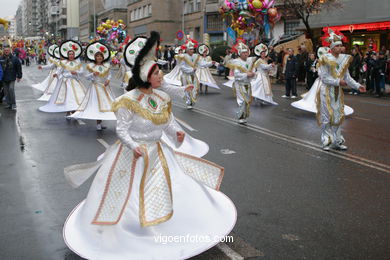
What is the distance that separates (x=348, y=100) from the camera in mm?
16844

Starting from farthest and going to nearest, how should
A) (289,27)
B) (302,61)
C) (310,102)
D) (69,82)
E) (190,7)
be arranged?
(190,7) < (289,27) < (302,61) < (310,102) < (69,82)

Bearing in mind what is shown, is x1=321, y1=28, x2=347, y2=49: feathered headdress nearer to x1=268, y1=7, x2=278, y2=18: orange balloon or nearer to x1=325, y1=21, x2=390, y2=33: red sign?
x1=268, y1=7, x2=278, y2=18: orange balloon

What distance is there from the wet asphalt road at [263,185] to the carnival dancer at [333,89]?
0.36 meters

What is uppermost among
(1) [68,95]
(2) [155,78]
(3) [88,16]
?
(3) [88,16]

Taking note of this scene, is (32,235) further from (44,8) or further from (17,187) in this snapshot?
(44,8)

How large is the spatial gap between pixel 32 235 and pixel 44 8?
180077mm

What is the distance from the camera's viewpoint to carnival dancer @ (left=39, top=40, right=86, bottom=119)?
40.8 feet

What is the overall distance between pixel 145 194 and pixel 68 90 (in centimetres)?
932

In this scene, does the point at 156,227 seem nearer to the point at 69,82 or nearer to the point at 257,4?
the point at 69,82

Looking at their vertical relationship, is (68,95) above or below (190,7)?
below

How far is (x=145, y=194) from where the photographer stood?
13.0 ft

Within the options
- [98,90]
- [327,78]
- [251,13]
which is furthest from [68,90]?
[251,13]

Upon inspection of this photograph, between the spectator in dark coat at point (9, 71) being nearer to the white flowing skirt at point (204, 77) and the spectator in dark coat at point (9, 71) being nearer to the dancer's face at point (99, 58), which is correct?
the dancer's face at point (99, 58)

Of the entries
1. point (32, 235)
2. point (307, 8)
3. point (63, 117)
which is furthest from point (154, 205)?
point (307, 8)
